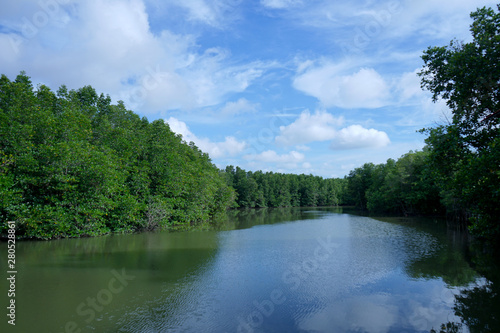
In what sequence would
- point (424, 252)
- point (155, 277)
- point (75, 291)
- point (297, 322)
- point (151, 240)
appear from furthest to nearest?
point (151, 240), point (424, 252), point (155, 277), point (75, 291), point (297, 322)

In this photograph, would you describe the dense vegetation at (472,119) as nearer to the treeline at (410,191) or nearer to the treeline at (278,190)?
the treeline at (410,191)

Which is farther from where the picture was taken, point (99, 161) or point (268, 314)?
point (99, 161)

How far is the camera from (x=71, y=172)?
1938 cm

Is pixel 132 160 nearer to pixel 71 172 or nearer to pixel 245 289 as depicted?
pixel 71 172

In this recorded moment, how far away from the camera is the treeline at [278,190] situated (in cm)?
8744

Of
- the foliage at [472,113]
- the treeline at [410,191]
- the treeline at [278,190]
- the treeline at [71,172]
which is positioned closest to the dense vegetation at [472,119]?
the foliage at [472,113]

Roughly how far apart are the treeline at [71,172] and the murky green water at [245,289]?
257cm

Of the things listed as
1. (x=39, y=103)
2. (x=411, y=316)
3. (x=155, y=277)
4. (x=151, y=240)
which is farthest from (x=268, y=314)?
(x=39, y=103)

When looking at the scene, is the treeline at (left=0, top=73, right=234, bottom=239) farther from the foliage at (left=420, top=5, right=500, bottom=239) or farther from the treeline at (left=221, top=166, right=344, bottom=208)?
the treeline at (left=221, top=166, right=344, bottom=208)

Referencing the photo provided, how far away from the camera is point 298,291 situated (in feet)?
31.9

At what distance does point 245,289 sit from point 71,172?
15.4 meters

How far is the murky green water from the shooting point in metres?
7.34

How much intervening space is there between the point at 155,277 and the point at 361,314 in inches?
286

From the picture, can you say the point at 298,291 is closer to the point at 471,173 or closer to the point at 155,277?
the point at 155,277
